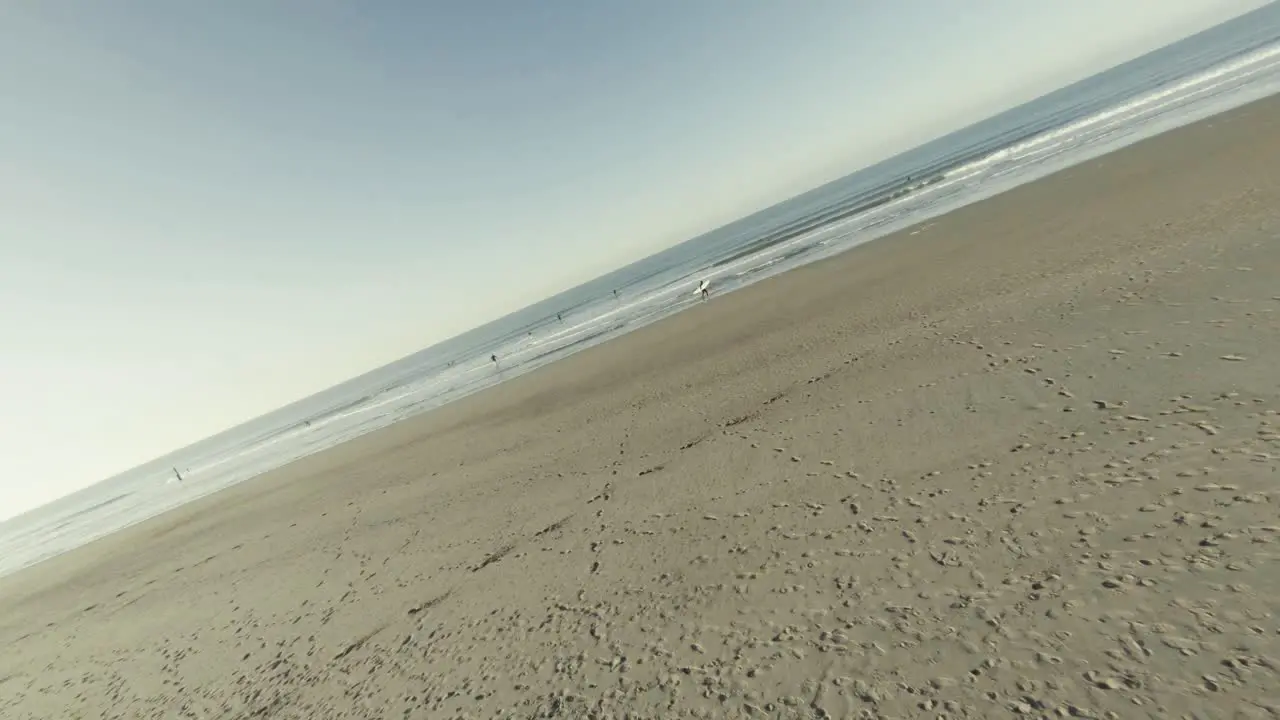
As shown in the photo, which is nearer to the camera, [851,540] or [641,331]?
[851,540]

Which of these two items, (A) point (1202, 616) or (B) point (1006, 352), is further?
(B) point (1006, 352)

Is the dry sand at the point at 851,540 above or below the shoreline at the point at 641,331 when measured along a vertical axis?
below

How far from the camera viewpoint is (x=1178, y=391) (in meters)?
8.66

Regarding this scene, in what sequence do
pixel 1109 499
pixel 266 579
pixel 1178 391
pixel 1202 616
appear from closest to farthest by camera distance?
pixel 1202 616 < pixel 1109 499 < pixel 1178 391 < pixel 266 579

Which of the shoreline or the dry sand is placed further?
the shoreline

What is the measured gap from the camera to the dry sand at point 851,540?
5.64 meters

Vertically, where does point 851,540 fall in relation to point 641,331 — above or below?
below

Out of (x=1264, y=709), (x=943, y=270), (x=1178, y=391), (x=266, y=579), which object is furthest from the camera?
(x=943, y=270)

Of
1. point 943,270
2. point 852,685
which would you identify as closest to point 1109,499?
point 852,685

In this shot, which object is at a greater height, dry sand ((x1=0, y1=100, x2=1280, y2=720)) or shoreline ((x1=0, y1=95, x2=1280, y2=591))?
shoreline ((x1=0, y1=95, x2=1280, y2=591))

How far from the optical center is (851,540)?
8125mm

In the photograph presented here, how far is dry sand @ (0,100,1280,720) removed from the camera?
564 cm

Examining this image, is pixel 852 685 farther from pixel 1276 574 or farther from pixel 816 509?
pixel 1276 574

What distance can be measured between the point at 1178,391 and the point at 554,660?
11.5 metres
